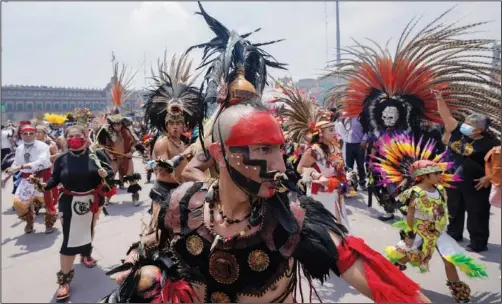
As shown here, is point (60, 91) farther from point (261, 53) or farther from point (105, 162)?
point (261, 53)

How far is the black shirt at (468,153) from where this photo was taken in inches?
173

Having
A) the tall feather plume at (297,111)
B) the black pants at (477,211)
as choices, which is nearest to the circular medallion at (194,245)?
the tall feather plume at (297,111)

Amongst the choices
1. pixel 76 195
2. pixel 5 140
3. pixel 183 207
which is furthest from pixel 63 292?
pixel 5 140

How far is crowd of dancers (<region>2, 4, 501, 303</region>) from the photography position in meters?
1.64

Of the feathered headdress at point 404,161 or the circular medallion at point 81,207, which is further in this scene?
the circular medallion at point 81,207

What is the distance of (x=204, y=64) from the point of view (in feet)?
7.74

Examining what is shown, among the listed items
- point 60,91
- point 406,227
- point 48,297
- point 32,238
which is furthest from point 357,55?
point 60,91

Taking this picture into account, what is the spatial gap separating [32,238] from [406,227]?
231 inches

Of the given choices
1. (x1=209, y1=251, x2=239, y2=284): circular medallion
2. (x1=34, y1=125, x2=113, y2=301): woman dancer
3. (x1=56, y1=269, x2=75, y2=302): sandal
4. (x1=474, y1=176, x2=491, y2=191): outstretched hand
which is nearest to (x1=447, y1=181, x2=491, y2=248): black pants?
(x1=474, y1=176, x2=491, y2=191): outstretched hand

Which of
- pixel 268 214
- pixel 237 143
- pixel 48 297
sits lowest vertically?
pixel 48 297

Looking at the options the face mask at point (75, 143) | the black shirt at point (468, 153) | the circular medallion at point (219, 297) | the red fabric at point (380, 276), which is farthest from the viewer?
the black shirt at point (468, 153)

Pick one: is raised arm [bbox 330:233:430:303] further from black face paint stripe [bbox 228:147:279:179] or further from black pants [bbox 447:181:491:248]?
black pants [bbox 447:181:491:248]

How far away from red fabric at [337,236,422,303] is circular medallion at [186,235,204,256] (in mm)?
718

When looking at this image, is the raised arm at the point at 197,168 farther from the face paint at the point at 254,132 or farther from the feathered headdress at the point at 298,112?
the feathered headdress at the point at 298,112
